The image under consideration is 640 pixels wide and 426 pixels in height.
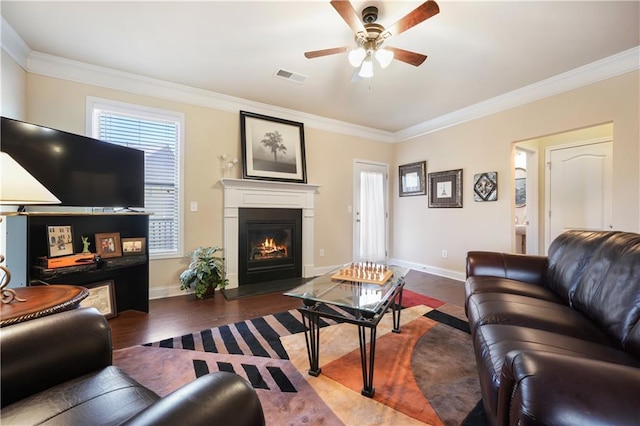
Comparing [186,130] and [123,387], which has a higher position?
[186,130]

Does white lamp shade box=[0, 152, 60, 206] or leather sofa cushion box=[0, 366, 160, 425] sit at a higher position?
white lamp shade box=[0, 152, 60, 206]

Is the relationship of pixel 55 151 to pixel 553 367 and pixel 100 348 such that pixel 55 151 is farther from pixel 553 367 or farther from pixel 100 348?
pixel 553 367

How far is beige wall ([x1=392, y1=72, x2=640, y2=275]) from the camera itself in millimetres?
2672

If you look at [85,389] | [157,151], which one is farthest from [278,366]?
[157,151]

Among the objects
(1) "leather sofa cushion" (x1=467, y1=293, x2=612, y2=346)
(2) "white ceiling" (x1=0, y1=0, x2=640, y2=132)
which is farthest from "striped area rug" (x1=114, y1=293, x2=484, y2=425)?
(2) "white ceiling" (x1=0, y1=0, x2=640, y2=132)

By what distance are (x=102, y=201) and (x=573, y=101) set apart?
5171 mm

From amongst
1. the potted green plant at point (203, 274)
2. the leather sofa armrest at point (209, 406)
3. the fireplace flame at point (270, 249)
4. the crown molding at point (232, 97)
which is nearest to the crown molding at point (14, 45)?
the crown molding at point (232, 97)

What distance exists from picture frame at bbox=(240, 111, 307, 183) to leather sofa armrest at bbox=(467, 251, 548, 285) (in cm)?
268

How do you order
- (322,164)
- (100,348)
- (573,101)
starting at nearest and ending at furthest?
1. (100,348)
2. (573,101)
3. (322,164)

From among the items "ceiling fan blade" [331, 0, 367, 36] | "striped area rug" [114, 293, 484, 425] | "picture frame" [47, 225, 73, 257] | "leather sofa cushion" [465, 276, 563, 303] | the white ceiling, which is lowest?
"striped area rug" [114, 293, 484, 425]

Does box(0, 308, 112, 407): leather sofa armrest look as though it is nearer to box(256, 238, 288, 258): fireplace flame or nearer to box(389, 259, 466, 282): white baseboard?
box(256, 238, 288, 258): fireplace flame

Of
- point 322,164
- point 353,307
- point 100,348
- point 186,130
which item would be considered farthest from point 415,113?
point 100,348

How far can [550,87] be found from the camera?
3.15m

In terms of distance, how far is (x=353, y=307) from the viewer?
157cm
